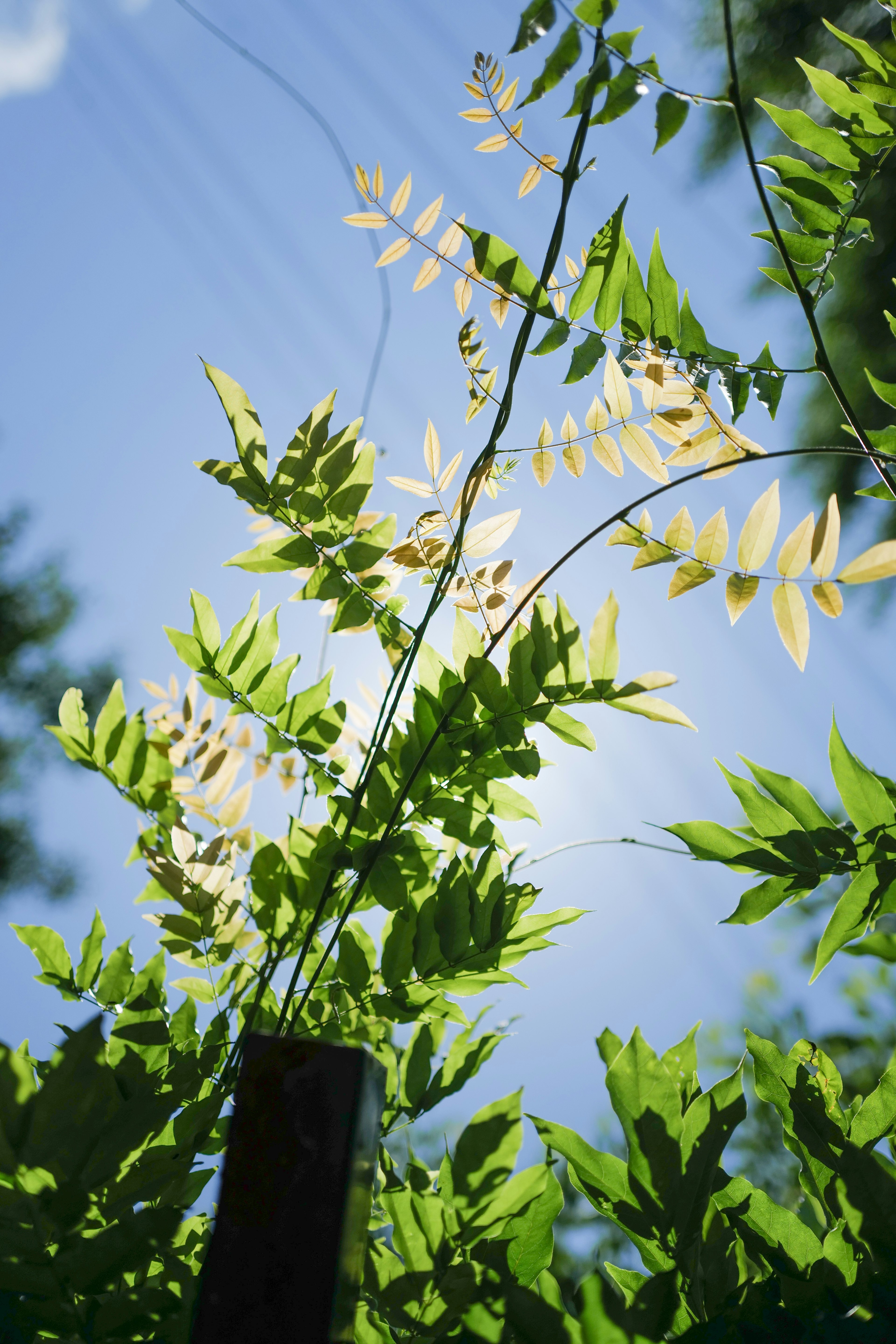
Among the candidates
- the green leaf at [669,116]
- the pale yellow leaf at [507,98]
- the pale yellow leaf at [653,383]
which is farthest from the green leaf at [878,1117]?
the pale yellow leaf at [507,98]

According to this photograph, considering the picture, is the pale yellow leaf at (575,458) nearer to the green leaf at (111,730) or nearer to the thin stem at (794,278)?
the thin stem at (794,278)

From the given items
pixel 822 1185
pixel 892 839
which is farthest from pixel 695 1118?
pixel 892 839

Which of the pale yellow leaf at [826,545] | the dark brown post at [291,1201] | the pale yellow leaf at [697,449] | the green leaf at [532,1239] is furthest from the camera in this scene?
the pale yellow leaf at [697,449]

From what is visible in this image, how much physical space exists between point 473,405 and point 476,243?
0.12m

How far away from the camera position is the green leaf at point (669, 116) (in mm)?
473

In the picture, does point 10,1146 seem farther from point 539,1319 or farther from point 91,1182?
point 539,1319

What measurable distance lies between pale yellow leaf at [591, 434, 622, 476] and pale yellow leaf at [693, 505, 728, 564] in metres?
0.11

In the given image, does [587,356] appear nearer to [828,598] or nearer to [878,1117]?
[828,598]

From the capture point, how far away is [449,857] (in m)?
0.62

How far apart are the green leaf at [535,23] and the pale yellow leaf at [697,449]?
0.94ft

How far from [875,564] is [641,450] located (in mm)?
214

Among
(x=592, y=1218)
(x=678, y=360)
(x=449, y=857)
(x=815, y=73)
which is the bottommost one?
(x=592, y=1218)

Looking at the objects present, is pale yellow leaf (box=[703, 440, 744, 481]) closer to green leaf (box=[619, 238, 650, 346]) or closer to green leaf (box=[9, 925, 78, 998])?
green leaf (box=[619, 238, 650, 346])

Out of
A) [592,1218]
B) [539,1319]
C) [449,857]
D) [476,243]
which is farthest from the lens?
[592,1218]
